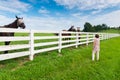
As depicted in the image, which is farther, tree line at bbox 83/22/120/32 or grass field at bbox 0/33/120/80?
tree line at bbox 83/22/120/32

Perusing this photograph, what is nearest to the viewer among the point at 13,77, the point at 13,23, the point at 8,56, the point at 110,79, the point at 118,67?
the point at 13,77

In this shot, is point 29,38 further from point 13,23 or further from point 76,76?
point 13,23

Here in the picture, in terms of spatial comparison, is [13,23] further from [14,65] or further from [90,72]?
[90,72]

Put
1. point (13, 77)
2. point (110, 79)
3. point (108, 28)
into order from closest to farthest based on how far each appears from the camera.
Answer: point (13, 77), point (110, 79), point (108, 28)

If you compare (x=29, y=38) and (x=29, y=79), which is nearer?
(x=29, y=79)

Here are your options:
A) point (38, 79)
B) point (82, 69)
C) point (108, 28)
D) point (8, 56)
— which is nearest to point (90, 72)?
point (82, 69)

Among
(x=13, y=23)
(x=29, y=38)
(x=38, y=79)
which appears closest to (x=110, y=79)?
(x=38, y=79)

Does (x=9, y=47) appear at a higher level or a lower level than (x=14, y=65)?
higher

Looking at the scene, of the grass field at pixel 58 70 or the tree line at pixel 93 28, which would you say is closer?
the grass field at pixel 58 70

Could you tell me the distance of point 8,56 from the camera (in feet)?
25.6

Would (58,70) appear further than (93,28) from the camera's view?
No

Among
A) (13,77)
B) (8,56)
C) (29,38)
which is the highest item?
(29,38)

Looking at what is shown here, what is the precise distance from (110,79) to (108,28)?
441 ft

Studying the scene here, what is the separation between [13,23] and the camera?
39.6 ft
